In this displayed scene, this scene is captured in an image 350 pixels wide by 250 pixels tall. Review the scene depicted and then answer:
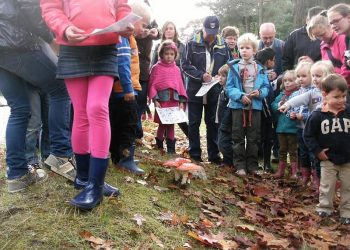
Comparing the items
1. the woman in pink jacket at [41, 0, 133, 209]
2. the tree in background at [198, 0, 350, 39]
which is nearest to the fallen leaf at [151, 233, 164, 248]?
the woman in pink jacket at [41, 0, 133, 209]

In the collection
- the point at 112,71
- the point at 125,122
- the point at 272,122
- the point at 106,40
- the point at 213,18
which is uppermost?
the point at 213,18

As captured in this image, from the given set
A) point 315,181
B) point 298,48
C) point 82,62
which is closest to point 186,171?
point 82,62

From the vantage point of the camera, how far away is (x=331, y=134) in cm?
462

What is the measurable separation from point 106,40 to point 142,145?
3688 millimetres

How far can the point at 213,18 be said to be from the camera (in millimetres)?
6516

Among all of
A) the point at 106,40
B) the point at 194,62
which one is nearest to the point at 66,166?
the point at 106,40

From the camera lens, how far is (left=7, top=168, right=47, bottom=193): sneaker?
12.3 ft

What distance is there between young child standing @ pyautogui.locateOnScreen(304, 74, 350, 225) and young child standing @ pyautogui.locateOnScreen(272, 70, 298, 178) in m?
1.45

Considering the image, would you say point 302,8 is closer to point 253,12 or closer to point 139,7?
point 139,7

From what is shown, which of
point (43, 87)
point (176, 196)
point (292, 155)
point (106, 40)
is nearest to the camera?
point (106, 40)

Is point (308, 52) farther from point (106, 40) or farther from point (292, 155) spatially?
point (106, 40)

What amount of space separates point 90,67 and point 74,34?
32cm

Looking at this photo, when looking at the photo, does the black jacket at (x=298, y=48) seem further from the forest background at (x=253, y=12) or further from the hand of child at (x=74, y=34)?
the forest background at (x=253, y=12)

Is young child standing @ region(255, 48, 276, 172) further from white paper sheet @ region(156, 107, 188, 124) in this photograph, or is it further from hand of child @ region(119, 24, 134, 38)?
hand of child @ region(119, 24, 134, 38)
